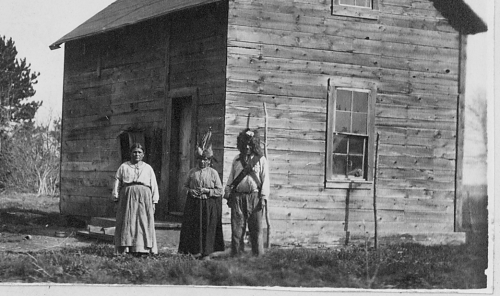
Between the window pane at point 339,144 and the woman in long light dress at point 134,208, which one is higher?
the window pane at point 339,144

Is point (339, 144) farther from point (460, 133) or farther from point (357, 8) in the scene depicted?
point (460, 133)

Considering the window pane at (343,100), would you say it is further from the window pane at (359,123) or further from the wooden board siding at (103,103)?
the wooden board siding at (103,103)

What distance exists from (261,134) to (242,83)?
0.98m

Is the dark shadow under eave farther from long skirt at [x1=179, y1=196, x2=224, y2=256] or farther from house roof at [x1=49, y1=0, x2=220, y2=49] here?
long skirt at [x1=179, y1=196, x2=224, y2=256]

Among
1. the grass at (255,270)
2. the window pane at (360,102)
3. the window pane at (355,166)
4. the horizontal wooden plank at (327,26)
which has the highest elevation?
the horizontal wooden plank at (327,26)

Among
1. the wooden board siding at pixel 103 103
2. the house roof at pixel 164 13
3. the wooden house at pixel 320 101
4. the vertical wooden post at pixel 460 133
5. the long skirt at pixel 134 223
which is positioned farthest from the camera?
the wooden board siding at pixel 103 103

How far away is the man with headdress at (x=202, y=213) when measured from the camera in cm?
1230

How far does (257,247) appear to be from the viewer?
40.0ft

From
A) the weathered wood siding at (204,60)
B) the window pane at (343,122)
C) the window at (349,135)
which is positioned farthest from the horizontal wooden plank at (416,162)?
the weathered wood siding at (204,60)

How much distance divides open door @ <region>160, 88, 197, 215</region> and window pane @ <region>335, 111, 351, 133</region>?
293cm

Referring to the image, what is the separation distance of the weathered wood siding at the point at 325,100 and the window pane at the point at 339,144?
0.26 meters

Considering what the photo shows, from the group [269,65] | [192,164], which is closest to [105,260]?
[192,164]

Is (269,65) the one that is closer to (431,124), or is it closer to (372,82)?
(372,82)

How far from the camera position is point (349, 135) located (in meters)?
14.9
